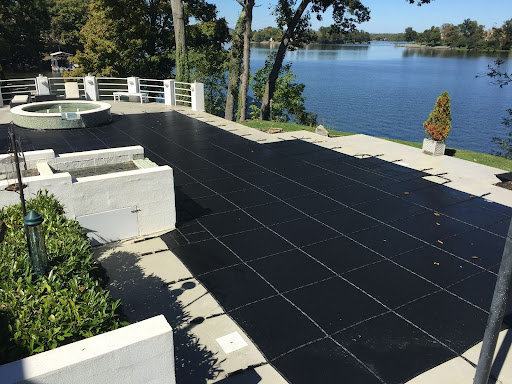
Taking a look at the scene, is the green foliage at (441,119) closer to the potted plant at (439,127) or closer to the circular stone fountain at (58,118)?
the potted plant at (439,127)

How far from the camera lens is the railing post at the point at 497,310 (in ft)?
10.3

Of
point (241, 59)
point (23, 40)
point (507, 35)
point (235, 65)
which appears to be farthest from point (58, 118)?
point (23, 40)

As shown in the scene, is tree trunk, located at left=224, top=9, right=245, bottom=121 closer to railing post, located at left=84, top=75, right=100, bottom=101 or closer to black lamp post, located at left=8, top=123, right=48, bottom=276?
railing post, located at left=84, top=75, right=100, bottom=101

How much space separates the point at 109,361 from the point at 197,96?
50.3 ft

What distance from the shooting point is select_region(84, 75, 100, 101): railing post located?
18.0 meters

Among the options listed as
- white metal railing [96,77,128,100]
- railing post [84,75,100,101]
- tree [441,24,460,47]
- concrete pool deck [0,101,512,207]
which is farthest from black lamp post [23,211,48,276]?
tree [441,24,460,47]

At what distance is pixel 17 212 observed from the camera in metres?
4.86

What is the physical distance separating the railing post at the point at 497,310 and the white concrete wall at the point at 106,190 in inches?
195

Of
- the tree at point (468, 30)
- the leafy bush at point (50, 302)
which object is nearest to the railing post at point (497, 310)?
the leafy bush at point (50, 302)

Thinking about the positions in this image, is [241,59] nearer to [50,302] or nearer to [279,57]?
[279,57]

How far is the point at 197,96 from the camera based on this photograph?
17.1 m

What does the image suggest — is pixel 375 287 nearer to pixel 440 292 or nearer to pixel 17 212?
pixel 440 292

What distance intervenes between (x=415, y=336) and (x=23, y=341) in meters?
3.81

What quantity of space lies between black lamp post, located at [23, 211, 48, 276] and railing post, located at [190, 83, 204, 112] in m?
14.2
